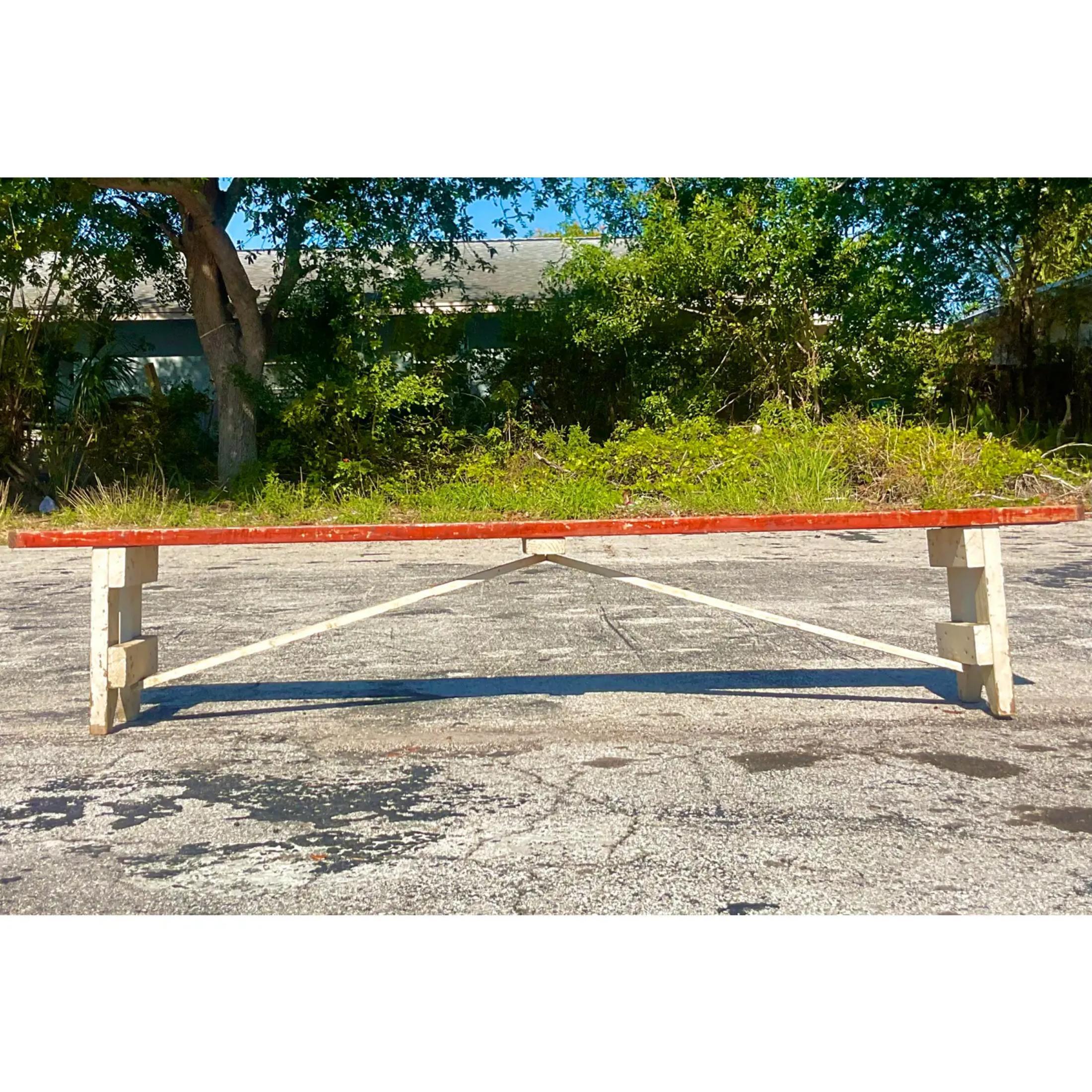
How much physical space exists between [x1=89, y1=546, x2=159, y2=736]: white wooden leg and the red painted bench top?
0.36 ft

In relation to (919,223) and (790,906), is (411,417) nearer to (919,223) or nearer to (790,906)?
(919,223)

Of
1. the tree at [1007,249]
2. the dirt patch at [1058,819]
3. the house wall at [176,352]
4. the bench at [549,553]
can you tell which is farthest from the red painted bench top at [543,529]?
the house wall at [176,352]

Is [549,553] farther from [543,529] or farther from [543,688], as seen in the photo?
[543,688]

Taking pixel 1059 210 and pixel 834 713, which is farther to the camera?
pixel 1059 210

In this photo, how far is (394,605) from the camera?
5.01m

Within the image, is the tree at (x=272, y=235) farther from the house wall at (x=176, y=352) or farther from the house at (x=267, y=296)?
the house wall at (x=176, y=352)

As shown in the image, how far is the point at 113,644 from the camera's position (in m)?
4.91

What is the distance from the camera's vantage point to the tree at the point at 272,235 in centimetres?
1416

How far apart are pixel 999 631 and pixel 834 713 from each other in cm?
75

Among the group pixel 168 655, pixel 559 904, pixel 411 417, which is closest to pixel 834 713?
pixel 559 904

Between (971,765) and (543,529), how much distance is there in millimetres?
1854

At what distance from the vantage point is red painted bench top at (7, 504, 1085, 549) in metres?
4.67

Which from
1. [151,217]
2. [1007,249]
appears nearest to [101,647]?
[151,217]

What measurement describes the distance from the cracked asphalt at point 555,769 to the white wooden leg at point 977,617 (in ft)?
0.44
